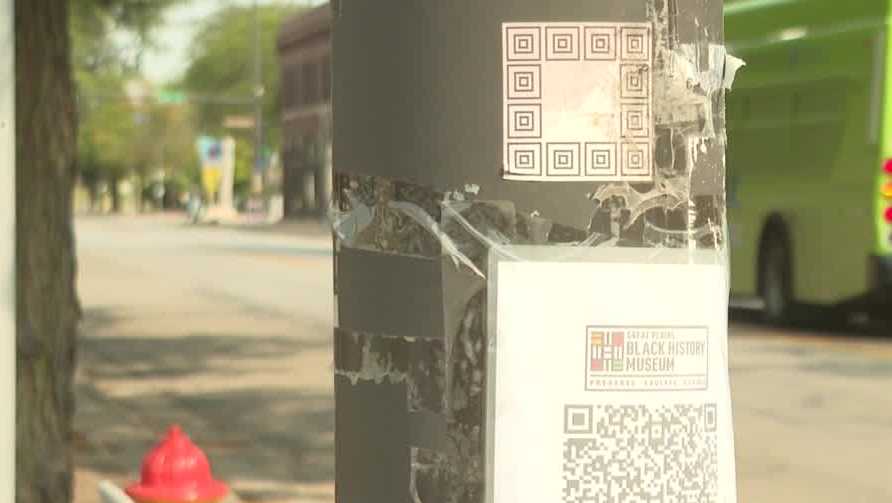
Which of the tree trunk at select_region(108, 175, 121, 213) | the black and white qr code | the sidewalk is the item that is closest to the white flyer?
the black and white qr code

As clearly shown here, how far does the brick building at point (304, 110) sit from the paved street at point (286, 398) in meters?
62.5

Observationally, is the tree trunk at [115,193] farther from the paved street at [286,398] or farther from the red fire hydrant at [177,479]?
the red fire hydrant at [177,479]

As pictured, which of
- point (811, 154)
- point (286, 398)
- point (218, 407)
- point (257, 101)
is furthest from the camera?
point (257, 101)

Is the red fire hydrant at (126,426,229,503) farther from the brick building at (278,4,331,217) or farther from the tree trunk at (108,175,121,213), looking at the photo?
the tree trunk at (108,175,121,213)

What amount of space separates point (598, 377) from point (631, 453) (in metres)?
0.11

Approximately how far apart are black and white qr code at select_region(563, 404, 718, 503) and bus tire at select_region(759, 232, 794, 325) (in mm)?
17678

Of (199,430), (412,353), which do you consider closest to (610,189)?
(412,353)

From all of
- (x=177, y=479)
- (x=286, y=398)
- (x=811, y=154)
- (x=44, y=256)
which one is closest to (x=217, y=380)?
(x=286, y=398)

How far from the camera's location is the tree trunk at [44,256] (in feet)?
22.9

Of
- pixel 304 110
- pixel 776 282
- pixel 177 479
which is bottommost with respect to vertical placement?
pixel 776 282

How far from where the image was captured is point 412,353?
2.43 m

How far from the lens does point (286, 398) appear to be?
1335 centimetres

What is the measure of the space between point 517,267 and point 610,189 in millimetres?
143

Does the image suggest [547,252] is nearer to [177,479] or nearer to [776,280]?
[177,479]
